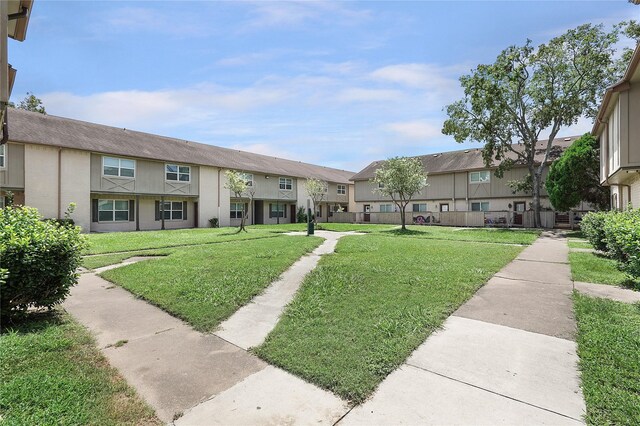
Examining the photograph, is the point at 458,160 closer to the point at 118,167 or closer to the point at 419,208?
the point at 419,208

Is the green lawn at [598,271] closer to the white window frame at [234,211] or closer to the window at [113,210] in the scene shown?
the window at [113,210]

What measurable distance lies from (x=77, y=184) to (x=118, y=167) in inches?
110

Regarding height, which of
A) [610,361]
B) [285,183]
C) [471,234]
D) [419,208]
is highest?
[285,183]

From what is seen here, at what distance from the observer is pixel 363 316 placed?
16.1ft

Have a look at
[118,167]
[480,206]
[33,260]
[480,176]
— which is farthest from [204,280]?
[480,176]

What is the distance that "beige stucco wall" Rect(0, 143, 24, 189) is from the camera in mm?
18359

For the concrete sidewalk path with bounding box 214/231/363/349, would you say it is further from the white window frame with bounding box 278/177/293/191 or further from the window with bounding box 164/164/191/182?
the white window frame with bounding box 278/177/293/191

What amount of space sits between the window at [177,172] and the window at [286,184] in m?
10.3

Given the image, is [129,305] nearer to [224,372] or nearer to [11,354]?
[11,354]

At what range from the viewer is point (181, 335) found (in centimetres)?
457

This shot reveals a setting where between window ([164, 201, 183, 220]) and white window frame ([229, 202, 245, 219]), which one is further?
white window frame ([229, 202, 245, 219])

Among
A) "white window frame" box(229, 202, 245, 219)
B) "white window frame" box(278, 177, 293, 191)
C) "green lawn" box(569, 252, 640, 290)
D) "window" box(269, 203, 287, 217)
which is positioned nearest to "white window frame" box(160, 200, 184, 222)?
"white window frame" box(229, 202, 245, 219)

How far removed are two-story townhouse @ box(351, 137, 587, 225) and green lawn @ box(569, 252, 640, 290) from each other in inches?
703

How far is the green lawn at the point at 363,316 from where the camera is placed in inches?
137
